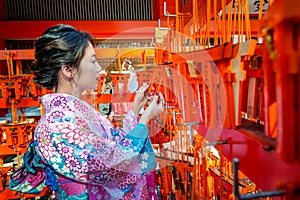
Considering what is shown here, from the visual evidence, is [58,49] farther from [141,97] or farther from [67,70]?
[141,97]

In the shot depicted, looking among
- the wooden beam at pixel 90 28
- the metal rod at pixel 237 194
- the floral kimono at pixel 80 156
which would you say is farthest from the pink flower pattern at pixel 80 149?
the wooden beam at pixel 90 28

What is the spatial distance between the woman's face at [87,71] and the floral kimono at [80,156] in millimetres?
60

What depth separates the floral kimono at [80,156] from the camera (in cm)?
83

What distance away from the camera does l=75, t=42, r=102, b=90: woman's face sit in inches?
35.6

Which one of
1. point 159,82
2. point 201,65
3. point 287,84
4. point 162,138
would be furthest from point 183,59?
point 162,138

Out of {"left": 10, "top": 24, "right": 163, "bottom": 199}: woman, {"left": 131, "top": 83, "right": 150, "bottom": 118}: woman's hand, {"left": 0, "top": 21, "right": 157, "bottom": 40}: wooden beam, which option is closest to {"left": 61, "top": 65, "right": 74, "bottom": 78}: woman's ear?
{"left": 10, "top": 24, "right": 163, "bottom": 199}: woman

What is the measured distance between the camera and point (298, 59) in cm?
27

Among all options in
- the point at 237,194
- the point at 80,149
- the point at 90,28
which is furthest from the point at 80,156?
the point at 90,28

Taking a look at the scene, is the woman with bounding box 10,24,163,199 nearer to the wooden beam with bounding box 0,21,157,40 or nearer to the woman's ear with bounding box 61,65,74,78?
the woman's ear with bounding box 61,65,74,78

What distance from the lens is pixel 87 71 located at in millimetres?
908

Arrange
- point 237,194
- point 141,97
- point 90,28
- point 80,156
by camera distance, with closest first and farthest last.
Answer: point 237,194, point 80,156, point 141,97, point 90,28

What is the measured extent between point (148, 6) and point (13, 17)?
196 centimetres

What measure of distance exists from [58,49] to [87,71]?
0.34 ft

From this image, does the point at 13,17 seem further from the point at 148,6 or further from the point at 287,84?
the point at 287,84
